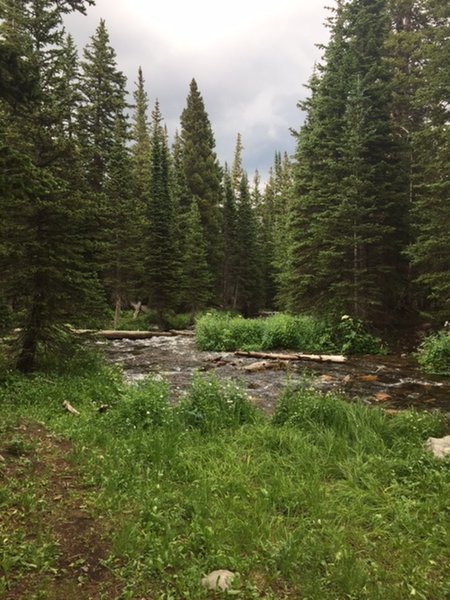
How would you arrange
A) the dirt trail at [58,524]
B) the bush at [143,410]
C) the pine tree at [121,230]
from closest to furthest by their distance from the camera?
the dirt trail at [58,524]
the bush at [143,410]
the pine tree at [121,230]

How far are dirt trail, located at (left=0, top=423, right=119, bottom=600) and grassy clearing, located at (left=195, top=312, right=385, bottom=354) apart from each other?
13.8 metres

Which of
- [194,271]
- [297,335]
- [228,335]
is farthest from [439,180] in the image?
[194,271]

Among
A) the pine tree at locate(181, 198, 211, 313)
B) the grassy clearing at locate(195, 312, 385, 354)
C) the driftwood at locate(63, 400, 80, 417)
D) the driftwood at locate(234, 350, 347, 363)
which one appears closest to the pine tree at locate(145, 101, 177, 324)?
the pine tree at locate(181, 198, 211, 313)

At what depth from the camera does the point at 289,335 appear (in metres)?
19.7

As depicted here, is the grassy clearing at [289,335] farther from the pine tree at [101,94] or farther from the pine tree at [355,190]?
the pine tree at [101,94]

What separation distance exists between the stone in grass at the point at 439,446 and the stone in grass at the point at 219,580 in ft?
13.2

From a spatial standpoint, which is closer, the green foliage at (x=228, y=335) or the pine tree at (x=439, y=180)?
the pine tree at (x=439, y=180)

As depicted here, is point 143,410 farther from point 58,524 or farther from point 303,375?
point 303,375

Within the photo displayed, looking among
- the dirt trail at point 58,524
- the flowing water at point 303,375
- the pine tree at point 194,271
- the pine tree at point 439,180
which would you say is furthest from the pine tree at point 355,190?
the dirt trail at point 58,524

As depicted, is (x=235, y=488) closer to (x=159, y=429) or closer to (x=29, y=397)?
(x=159, y=429)

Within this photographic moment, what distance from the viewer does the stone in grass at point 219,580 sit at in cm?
362

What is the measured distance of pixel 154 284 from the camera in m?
28.6

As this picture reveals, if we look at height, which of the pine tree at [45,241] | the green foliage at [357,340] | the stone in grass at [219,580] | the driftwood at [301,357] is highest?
the pine tree at [45,241]

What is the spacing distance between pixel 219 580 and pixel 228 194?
1578 inches
